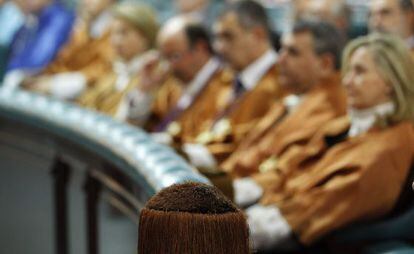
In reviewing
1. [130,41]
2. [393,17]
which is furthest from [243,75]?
[130,41]

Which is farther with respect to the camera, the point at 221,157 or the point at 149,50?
the point at 149,50

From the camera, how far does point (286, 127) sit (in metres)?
3.88

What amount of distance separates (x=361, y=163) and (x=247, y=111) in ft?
4.66

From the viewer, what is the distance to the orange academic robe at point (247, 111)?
14.5ft

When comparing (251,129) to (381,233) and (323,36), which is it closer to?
(323,36)

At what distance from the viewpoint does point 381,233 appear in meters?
2.94

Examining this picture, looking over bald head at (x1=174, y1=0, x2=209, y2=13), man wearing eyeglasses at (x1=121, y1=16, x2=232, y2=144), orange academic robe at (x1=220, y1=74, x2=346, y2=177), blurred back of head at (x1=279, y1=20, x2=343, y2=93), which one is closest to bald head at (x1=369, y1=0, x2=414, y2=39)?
blurred back of head at (x1=279, y1=20, x2=343, y2=93)

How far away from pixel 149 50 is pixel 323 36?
1.96 m

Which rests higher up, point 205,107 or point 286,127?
point 205,107

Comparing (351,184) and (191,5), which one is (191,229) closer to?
(351,184)

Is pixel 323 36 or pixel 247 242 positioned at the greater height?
pixel 323 36

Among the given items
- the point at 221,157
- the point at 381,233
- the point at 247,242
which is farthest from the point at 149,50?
the point at 247,242

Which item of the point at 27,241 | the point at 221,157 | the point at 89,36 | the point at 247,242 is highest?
the point at 89,36

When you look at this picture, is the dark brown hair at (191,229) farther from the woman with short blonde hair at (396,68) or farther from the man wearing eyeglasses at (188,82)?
the man wearing eyeglasses at (188,82)
